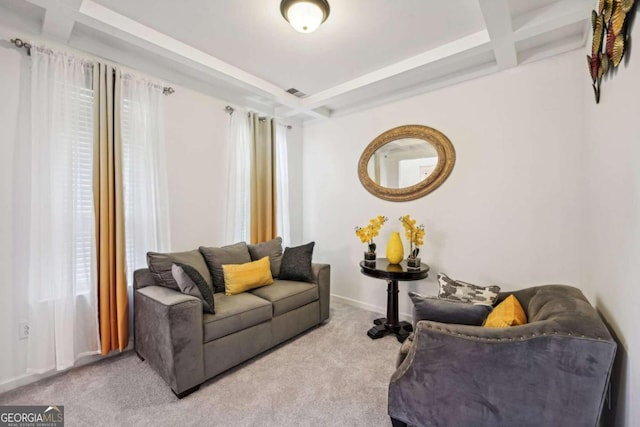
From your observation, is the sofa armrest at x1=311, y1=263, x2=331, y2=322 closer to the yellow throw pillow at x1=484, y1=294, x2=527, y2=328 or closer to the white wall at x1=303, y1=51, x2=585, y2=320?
the white wall at x1=303, y1=51, x2=585, y2=320

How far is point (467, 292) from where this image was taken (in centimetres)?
187

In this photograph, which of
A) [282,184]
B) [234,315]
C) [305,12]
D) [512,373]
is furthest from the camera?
[282,184]

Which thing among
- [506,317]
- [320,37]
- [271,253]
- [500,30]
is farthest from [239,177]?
[506,317]

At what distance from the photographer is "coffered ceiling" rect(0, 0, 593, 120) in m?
1.89

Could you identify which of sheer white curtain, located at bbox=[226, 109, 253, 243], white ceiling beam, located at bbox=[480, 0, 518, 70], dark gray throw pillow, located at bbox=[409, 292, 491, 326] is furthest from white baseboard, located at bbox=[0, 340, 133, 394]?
white ceiling beam, located at bbox=[480, 0, 518, 70]

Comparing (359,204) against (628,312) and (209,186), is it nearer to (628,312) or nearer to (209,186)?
(209,186)

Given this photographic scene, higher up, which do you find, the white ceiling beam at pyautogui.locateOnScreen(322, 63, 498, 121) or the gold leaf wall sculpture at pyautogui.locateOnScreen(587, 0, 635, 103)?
the white ceiling beam at pyautogui.locateOnScreen(322, 63, 498, 121)

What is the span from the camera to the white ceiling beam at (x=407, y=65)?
2.22m

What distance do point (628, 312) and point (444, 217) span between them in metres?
1.78

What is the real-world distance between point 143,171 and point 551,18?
340 centimetres

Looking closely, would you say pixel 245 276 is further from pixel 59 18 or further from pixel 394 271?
pixel 59 18

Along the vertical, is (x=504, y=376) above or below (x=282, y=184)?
below

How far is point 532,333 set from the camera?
3.77ft

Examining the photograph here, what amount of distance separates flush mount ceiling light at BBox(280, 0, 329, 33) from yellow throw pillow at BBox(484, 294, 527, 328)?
209cm
